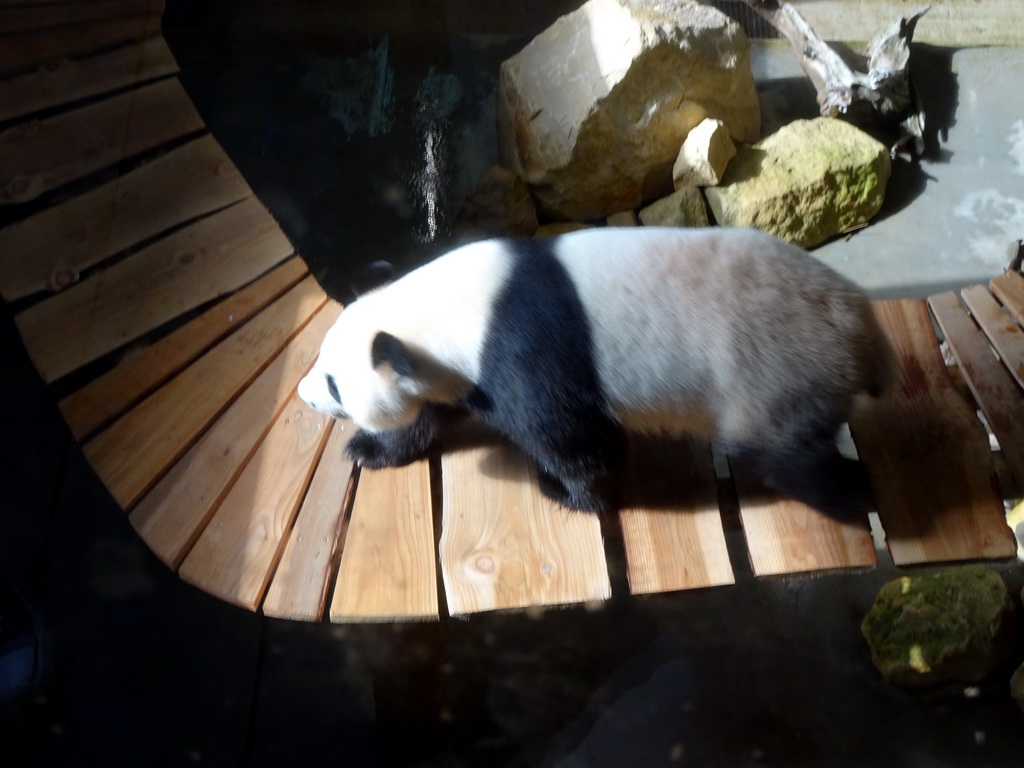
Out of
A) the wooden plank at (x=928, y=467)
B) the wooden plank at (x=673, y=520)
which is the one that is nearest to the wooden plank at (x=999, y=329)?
the wooden plank at (x=928, y=467)

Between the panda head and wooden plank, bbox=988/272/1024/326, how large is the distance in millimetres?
1413

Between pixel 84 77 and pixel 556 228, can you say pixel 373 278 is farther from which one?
pixel 556 228

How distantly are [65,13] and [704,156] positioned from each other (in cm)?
203

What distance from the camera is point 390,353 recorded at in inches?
55.2

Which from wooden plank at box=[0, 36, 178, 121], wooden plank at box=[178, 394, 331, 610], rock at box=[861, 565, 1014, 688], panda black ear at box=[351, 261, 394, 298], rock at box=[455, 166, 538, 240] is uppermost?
wooden plank at box=[0, 36, 178, 121]

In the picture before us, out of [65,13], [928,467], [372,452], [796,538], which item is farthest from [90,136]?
[928,467]

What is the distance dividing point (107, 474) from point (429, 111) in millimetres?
1973

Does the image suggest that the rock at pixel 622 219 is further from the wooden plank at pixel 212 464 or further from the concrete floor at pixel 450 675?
the wooden plank at pixel 212 464

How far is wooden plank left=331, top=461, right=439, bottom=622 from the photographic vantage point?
4.88 ft

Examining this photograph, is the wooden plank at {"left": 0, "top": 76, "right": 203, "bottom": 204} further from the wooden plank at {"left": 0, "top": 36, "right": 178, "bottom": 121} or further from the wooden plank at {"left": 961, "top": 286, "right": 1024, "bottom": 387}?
the wooden plank at {"left": 961, "top": 286, "right": 1024, "bottom": 387}

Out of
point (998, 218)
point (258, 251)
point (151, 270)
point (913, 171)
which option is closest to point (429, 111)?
point (258, 251)

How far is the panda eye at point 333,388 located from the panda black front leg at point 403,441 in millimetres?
123

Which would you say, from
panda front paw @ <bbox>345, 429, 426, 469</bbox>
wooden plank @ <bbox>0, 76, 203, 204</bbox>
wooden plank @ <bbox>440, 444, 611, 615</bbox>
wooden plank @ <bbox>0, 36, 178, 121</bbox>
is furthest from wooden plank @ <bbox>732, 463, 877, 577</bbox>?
wooden plank @ <bbox>0, 36, 178, 121</bbox>

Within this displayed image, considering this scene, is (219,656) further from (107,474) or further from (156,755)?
(107,474)
